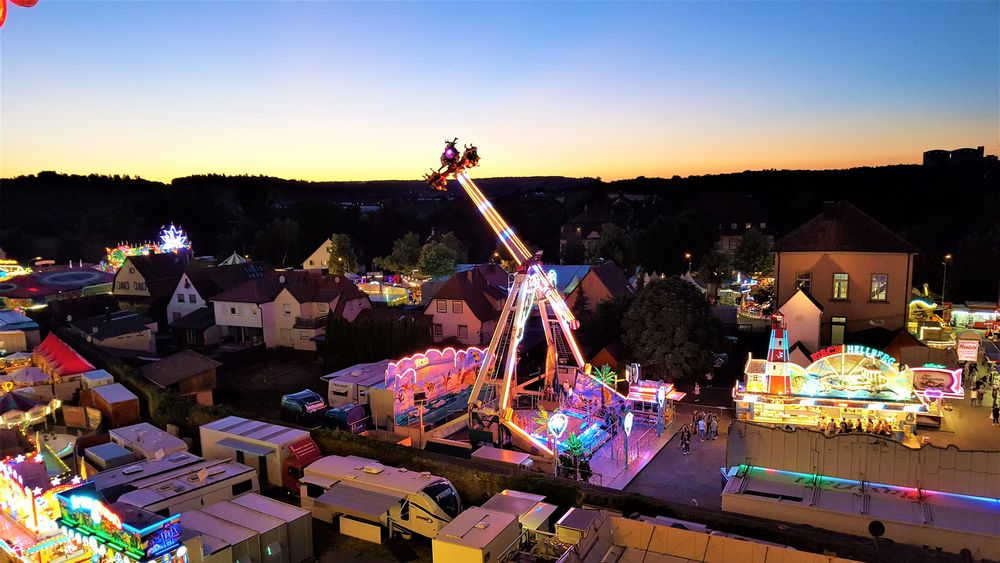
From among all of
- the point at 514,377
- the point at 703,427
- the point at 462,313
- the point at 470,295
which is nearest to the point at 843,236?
the point at 703,427

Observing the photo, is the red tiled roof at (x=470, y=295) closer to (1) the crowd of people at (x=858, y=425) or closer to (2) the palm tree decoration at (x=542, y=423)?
(2) the palm tree decoration at (x=542, y=423)

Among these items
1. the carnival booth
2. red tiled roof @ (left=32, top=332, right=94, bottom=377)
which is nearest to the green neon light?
the carnival booth

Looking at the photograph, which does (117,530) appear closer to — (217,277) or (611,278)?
(611,278)

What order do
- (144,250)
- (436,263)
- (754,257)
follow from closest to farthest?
(754,257) → (436,263) → (144,250)

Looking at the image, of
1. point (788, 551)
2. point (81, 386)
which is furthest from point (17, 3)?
point (81, 386)

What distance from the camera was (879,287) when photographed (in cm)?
2658

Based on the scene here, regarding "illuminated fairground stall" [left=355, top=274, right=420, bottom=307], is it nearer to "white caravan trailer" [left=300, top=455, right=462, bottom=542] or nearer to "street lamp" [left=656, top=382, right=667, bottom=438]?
"street lamp" [left=656, top=382, right=667, bottom=438]

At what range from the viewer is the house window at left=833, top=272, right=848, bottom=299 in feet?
88.6

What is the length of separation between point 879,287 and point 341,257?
140 ft

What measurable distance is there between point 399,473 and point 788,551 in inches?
342

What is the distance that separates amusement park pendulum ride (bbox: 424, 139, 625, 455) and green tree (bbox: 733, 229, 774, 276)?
32416 mm

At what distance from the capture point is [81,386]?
2397 cm

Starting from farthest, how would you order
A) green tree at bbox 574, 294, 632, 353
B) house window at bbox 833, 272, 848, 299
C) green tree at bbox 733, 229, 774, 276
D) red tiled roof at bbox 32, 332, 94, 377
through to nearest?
green tree at bbox 733, 229, 774, 276 < green tree at bbox 574, 294, 632, 353 < house window at bbox 833, 272, 848, 299 < red tiled roof at bbox 32, 332, 94, 377

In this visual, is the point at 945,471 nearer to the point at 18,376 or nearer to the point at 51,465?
the point at 51,465
